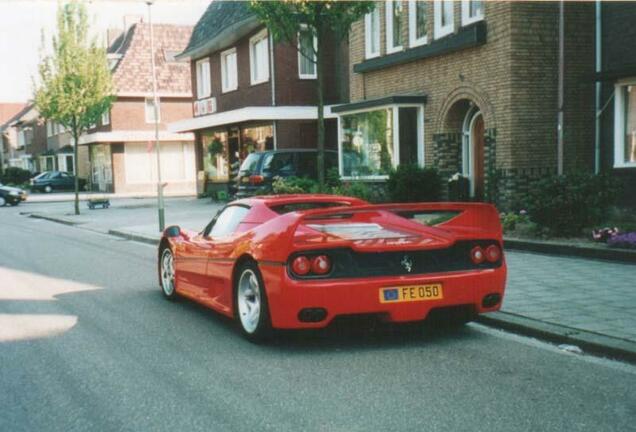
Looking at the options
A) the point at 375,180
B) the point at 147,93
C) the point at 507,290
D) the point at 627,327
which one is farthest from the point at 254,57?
the point at 627,327

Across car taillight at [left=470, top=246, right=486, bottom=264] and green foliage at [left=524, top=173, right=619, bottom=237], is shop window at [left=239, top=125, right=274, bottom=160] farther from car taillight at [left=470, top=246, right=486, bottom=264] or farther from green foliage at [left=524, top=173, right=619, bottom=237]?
car taillight at [left=470, top=246, right=486, bottom=264]

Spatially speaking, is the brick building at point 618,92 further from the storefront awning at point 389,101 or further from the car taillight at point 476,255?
the car taillight at point 476,255

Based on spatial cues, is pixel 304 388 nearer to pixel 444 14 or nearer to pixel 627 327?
pixel 627 327

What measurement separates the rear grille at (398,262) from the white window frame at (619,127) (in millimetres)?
9629

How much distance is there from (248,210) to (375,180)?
12.4 m

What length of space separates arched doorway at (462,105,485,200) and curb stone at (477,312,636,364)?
35.2ft

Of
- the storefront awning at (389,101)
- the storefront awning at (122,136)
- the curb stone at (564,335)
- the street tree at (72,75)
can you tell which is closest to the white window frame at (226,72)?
the street tree at (72,75)

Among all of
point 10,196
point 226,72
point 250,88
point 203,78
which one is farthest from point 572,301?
point 10,196

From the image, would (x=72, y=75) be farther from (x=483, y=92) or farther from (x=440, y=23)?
(x=483, y=92)

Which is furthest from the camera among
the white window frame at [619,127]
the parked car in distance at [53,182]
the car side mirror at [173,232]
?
the parked car in distance at [53,182]

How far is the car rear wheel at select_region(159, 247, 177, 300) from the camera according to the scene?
8.39m

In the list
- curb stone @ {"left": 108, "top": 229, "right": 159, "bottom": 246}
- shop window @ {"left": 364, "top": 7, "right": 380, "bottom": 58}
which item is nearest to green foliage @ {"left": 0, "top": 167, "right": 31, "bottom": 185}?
curb stone @ {"left": 108, "top": 229, "right": 159, "bottom": 246}

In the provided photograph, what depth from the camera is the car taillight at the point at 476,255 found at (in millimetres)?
6098

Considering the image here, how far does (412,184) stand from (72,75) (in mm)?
15554
